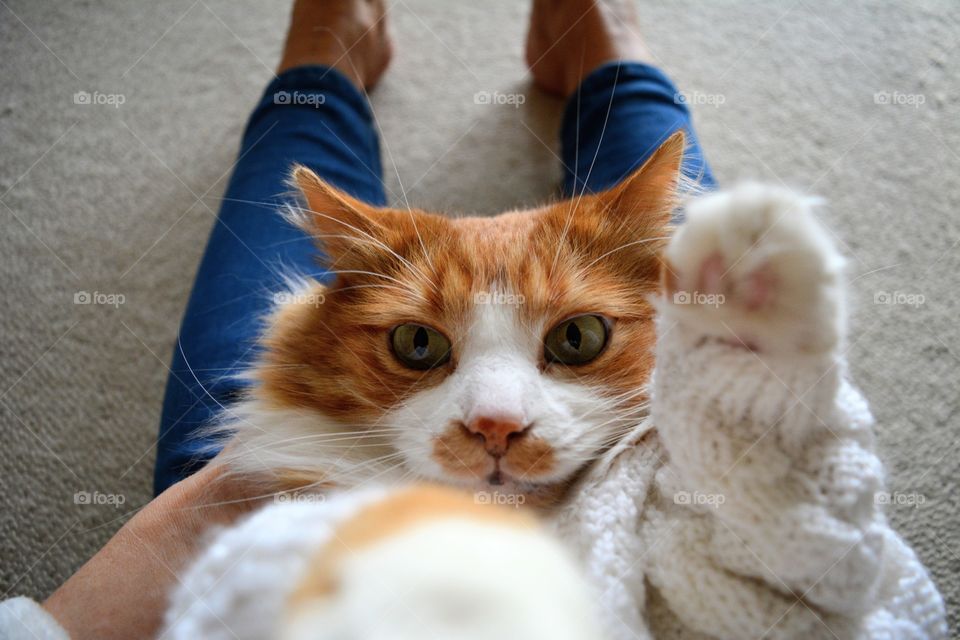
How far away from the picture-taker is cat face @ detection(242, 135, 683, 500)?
0.82 meters

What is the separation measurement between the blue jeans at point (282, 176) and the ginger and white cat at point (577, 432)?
0.21 metres

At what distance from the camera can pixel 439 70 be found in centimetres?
204

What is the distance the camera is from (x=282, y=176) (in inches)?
59.9

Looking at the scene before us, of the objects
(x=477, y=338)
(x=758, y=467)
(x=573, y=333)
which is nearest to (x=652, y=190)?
(x=573, y=333)

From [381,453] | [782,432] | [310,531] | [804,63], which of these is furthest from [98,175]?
[804,63]

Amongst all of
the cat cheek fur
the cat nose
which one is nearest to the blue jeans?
the cat cheek fur

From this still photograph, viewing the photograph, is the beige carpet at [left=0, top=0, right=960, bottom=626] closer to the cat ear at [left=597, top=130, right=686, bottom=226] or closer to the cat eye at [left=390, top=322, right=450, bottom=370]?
the cat ear at [left=597, top=130, right=686, bottom=226]

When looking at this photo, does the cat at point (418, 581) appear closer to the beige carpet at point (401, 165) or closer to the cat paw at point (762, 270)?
the cat paw at point (762, 270)

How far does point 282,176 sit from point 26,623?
1.04 meters

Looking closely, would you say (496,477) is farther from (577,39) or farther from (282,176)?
(577,39)

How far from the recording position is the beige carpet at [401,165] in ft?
5.06

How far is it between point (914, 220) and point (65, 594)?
→ 2.09 metres

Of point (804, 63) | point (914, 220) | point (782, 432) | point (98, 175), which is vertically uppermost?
point (98, 175)

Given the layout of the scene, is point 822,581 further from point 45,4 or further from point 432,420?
point 45,4
